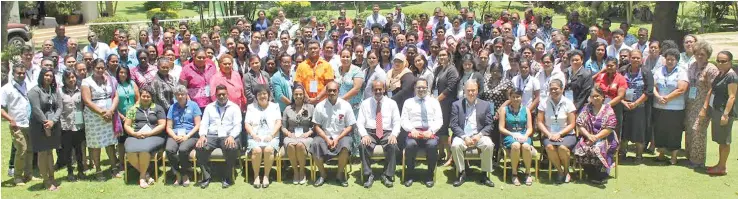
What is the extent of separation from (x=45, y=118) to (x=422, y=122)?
4.03m

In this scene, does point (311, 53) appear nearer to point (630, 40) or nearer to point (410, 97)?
point (410, 97)

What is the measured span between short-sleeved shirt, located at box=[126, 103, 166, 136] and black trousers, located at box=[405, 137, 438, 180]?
282 centimetres

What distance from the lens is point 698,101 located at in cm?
758

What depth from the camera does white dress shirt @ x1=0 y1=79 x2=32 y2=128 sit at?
686 centimetres

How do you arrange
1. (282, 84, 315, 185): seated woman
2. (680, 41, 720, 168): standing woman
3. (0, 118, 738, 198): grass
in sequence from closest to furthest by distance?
(0, 118, 738, 198): grass < (282, 84, 315, 185): seated woman < (680, 41, 720, 168): standing woman

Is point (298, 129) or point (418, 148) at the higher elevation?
point (298, 129)

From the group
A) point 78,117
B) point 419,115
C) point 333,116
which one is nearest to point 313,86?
point 333,116

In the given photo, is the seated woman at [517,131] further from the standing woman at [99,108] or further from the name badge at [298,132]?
the standing woman at [99,108]

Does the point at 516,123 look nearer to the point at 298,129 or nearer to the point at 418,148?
the point at 418,148

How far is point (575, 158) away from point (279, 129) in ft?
11.0

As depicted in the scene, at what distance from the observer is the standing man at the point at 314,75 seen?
7.74 metres

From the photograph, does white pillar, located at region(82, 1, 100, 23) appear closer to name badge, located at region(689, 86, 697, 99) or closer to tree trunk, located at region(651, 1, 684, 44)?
tree trunk, located at region(651, 1, 684, 44)

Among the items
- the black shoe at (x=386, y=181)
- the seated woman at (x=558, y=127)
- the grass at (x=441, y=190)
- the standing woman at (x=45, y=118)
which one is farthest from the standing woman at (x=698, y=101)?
the standing woman at (x=45, y=118)

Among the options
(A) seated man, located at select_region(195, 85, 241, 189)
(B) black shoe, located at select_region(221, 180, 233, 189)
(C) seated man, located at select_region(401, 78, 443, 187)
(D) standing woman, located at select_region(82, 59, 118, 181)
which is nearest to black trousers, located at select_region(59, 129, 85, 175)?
(D) standing woman, located at select_region(82, 59, 118, 181)
